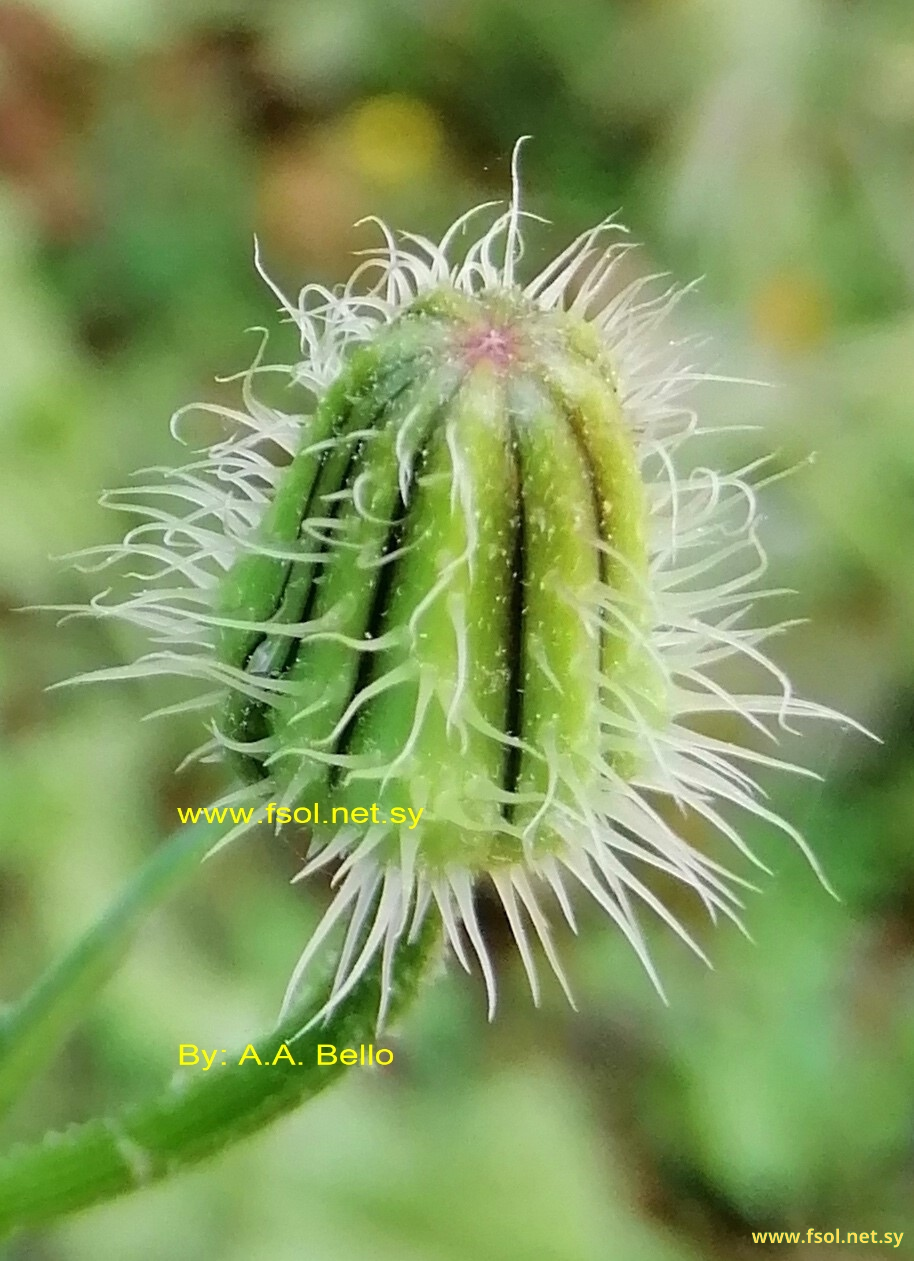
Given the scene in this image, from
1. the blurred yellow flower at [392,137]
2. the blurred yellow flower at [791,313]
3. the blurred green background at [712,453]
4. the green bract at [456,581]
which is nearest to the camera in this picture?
the green bract at [456,581]

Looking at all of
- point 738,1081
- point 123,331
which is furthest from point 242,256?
point 738,1081

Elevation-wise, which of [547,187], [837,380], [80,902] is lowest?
[80,902]

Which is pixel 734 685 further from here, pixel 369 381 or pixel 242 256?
pixel 369 381

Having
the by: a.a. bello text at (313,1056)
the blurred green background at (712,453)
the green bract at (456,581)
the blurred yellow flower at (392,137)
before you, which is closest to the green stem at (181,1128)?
the by: a.a. bello text at (313,1056)

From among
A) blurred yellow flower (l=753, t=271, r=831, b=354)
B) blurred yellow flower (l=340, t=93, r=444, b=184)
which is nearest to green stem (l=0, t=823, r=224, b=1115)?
blurred yellow flower (l=753, t=271, r=831, b=354)

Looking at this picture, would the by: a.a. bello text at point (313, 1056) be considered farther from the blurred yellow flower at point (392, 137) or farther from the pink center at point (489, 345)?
the blurred yellow flower at point (392, 137)

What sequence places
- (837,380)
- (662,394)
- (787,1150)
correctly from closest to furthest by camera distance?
1. (662,394)
2. (787,1150)
3. (837,380)

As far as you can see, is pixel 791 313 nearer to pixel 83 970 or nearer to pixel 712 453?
pixel 712 453
